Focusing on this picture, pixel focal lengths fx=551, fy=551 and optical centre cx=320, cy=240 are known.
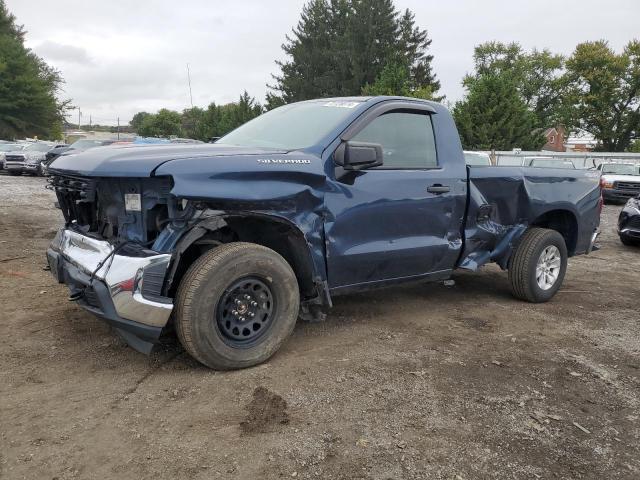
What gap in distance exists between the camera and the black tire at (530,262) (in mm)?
5523

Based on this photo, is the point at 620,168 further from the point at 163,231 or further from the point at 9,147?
the point at 9,147

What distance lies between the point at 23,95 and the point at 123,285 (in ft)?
156

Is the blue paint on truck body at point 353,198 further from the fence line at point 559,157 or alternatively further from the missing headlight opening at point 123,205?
the fence line at point 559,157

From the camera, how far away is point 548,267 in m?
5.81

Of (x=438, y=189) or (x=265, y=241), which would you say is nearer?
(x=265, y=241)

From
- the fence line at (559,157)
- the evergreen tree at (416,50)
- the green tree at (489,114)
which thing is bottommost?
the fence line at (559,157)

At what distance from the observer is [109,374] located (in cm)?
354

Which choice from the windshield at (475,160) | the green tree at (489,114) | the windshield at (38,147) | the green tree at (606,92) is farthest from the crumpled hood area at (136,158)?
the green tree at (606,92)

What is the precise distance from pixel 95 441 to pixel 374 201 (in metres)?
2.46

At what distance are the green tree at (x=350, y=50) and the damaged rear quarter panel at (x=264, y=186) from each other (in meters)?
42.5

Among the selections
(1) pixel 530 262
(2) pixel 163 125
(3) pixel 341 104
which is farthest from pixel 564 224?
(2) pixel 163 125

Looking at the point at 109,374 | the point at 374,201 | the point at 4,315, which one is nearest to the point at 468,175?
the point at 374,201

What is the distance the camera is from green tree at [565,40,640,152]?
4866cm

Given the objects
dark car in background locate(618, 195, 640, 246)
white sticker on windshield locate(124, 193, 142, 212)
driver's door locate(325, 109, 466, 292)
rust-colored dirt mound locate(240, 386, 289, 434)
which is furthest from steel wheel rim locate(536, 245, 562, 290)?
dark car in background locate(618, 195, 640, 246)
